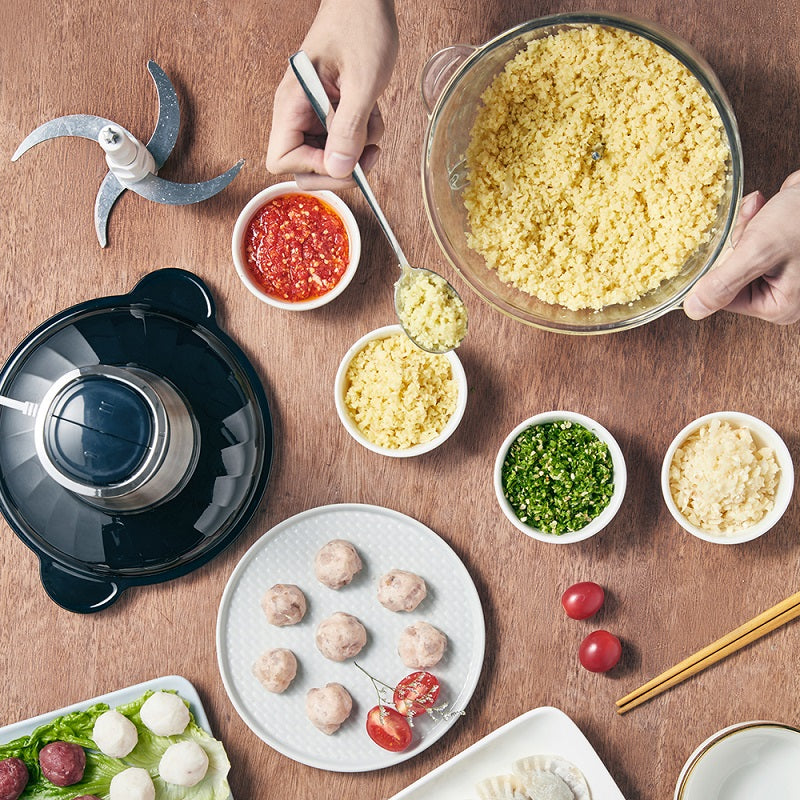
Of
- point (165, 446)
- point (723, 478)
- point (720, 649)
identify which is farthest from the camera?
point (720, 649)

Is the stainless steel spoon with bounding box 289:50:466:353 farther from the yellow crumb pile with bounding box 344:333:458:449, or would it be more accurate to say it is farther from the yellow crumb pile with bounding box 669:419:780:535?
the yellow crumb pile with bounding box 669:419:780:535

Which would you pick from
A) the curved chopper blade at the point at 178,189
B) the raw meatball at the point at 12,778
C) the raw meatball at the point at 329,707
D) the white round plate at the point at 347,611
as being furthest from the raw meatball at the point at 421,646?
the curved chopper blade at the point at 178,189

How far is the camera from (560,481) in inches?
63.0

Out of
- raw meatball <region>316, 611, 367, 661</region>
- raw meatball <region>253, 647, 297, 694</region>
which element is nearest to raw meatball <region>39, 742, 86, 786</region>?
raw meatball <region>253, 647, 297, 694</region>

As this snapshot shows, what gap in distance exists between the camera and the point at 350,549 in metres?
1.65

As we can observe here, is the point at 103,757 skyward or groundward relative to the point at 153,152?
groundward

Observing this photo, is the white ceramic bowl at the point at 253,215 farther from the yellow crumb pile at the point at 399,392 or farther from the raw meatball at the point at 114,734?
the raw meatball at the point at 114,734

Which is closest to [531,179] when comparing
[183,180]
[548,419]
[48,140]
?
[548,419]

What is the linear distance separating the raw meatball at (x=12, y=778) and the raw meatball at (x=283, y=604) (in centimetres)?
60

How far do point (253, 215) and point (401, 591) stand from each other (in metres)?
0.87

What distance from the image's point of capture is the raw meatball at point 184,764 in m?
1.60

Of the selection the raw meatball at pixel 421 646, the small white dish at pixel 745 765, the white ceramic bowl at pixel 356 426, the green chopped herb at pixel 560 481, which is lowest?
the small white dish at pixel 745 765

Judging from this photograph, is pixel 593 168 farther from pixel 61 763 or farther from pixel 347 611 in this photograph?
pixel 61 763

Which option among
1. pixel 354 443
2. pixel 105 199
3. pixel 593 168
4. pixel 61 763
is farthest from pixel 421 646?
pixel 105 199
